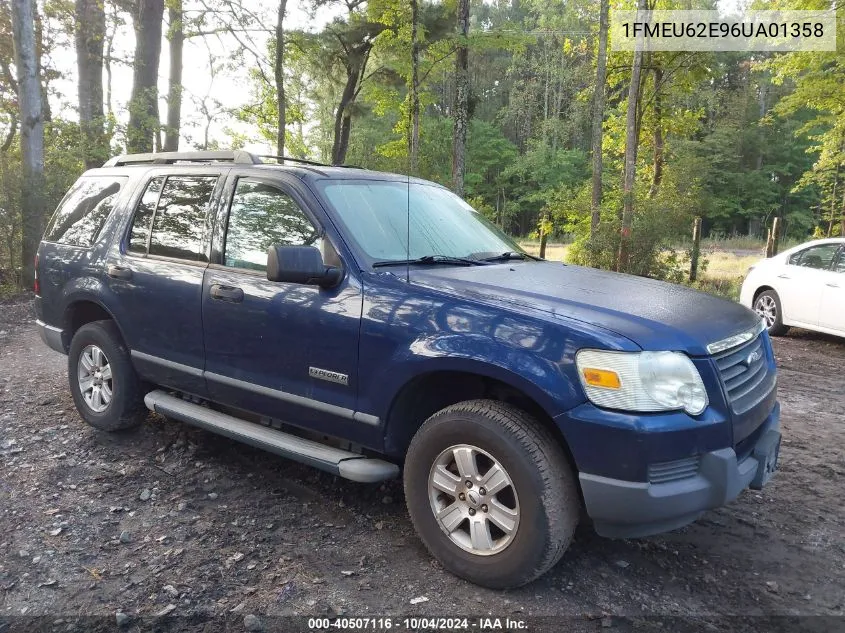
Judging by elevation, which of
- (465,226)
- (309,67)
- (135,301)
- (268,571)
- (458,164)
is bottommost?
(268,571)

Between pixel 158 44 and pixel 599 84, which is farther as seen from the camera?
pixel 599 84

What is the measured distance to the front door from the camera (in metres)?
3.33

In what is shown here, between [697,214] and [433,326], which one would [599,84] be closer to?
[697,214]

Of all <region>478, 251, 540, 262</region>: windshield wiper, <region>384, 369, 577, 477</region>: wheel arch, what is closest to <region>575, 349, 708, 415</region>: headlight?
<region>384, 369, 577, 477</region>: wheel arch

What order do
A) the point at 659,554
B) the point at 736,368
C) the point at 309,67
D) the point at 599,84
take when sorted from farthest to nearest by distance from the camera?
the point at 309,67 < the point at 599,84 < the point at 659,554 < the point at 736,368

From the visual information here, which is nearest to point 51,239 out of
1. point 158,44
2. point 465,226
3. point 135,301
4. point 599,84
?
point 135,301

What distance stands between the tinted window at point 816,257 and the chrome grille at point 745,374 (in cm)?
645

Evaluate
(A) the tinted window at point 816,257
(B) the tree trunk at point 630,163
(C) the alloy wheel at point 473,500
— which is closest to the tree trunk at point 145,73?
(B) the tree trunk at point 630,163

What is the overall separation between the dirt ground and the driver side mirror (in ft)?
4.56

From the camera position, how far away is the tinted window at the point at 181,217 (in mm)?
4117

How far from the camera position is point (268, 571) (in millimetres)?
3057

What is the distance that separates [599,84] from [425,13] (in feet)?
23.2

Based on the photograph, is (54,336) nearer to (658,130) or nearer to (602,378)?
(602,378)

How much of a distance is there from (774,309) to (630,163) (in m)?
6.34
